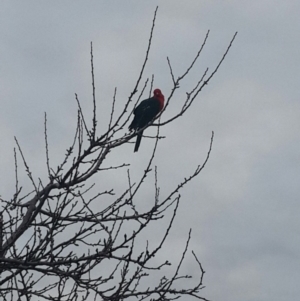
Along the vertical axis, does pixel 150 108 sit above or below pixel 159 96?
below

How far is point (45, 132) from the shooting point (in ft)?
13.7

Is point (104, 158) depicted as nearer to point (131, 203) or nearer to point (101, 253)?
point (131, 203)

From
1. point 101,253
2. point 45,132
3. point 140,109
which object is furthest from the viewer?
point 140,109

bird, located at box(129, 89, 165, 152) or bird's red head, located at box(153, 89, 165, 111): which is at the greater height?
bird's red head, located at box(153, 89, 165, 111)

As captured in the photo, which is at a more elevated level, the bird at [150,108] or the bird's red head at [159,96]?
the bird's red head at [159,96]

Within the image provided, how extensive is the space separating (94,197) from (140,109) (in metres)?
5.11

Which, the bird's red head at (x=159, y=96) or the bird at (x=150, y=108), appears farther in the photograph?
the bird's red head at (x=159, y=96)

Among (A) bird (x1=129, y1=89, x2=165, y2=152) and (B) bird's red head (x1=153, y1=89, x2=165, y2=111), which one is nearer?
(A) bird (x1=129, y1=89, x2=165, y2=152)

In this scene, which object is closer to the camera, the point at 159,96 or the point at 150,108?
the point at 150,108

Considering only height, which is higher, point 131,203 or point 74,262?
point 131,203

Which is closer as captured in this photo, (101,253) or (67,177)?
(101,253)

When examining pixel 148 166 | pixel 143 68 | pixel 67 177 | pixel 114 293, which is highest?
pixel 143 68

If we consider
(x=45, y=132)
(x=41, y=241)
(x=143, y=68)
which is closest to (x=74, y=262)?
(x=41, y=241)

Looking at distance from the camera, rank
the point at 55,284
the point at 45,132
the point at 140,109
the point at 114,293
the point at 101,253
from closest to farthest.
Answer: the point at 101,253 < the point at 114,293 < the point at 45,132 < the point at 55,284 < the point at 140,109
